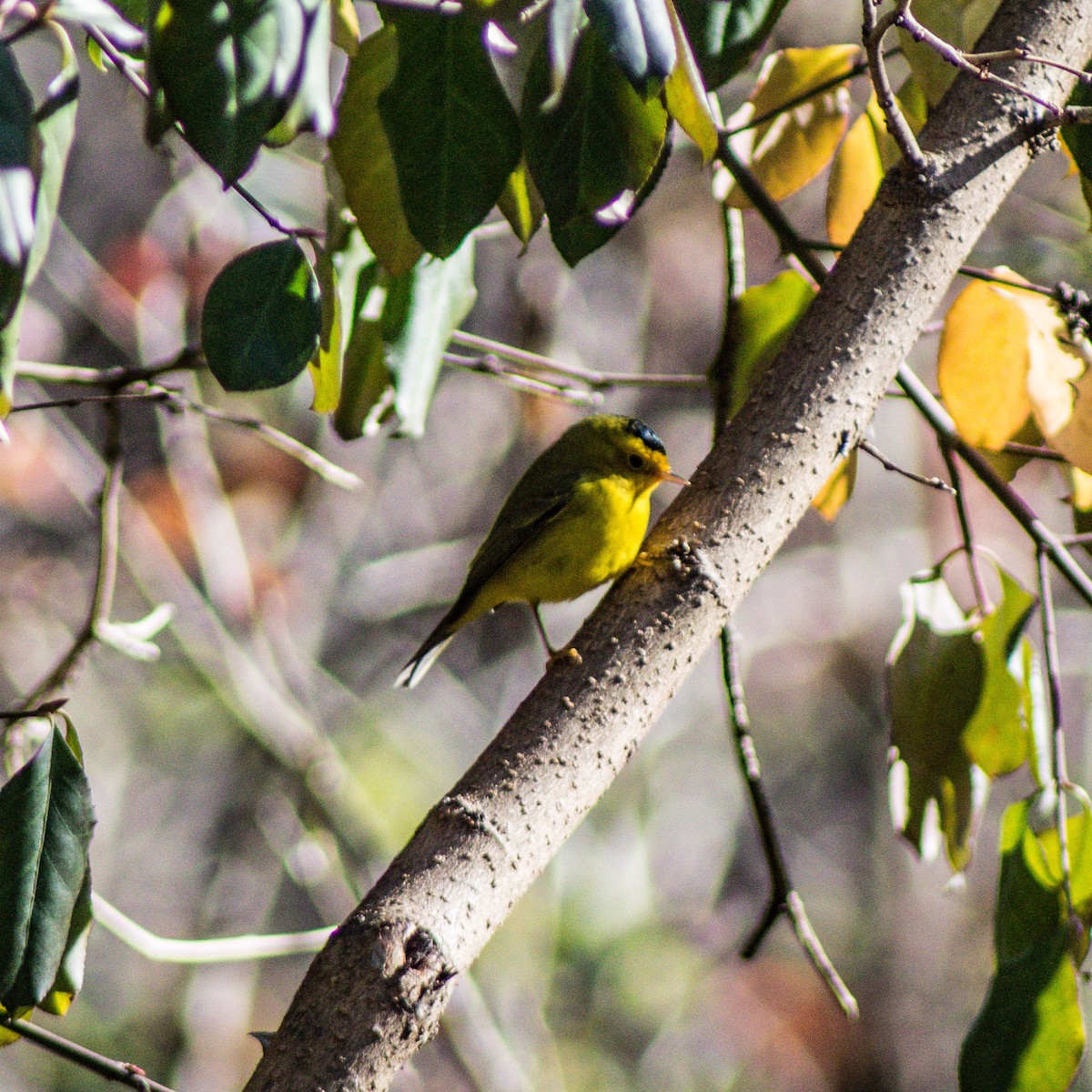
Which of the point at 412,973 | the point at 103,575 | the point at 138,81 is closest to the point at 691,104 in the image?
the point at 138,81

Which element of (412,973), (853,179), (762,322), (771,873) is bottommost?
(412,973)

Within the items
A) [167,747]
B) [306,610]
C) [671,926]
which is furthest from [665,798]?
[167,747]

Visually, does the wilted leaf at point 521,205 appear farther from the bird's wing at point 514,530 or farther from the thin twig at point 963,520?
the bird's wing at point 514,530

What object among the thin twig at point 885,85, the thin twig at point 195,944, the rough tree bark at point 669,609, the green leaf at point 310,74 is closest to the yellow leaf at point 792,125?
the rough tree bark at point 669,609

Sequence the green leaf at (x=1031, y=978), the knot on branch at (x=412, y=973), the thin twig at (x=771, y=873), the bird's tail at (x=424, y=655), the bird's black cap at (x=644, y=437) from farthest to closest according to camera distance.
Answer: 1. the bird's black cap at (x=644, y=437)
2. the bird's tail at (x=424, y=655)
3. the thin twig at (x=771, y=873)
4. the green leaf at (x=1031, y=978)
5. the knot on branch at (x=412, y=973)

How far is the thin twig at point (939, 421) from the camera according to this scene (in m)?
1.73

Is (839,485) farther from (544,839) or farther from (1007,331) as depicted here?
(544,839)

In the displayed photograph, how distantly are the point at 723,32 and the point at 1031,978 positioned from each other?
1.25m

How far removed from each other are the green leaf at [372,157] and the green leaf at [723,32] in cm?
32

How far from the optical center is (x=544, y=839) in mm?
1293

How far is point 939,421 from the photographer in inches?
71.5

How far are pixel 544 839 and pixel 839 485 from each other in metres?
0.88

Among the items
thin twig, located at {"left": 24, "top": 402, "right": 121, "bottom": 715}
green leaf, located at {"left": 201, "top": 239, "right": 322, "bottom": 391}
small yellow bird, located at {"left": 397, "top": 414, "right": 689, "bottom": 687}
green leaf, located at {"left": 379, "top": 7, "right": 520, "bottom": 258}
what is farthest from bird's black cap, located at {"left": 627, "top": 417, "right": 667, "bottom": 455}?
green leaf, located at {"left": 379, "top": 7, "right": 520, "bottom": 258}

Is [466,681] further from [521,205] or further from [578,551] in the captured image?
[521,205]
